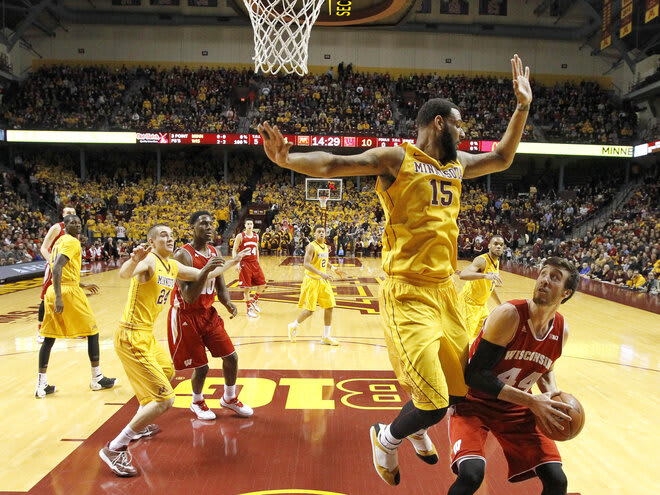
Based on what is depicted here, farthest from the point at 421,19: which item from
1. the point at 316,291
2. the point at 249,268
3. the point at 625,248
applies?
the point at 316,291

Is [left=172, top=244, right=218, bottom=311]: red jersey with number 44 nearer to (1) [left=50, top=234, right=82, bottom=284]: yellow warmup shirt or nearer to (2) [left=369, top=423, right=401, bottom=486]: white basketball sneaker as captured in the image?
(1) [left=50, top=234, right=82, bottom=284]: yellow warmup shirt

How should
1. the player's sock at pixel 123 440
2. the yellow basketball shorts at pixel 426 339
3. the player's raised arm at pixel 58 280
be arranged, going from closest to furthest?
the yellow basketball shorts at pixel 426 339, the player's sock at pixel 123 440, the player's raised arm at pixel 58 280

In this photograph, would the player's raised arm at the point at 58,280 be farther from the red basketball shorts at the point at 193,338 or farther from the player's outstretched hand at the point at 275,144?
the player's outstretched hand at the point at 275,144

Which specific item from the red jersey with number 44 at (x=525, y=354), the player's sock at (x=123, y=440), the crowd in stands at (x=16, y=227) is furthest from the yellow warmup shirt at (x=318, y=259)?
the crowd in stands at (x=16, y=227)

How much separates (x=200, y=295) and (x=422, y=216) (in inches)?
96.6

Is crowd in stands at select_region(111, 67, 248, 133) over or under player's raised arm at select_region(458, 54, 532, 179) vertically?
over

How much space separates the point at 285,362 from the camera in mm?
6133

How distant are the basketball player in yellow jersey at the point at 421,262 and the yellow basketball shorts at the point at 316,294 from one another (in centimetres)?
437

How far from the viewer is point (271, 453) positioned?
369 cm

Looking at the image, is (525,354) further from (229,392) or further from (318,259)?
(318,259)

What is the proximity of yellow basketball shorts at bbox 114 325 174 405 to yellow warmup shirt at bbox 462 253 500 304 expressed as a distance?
375cm

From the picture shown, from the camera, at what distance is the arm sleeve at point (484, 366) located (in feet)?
8.36

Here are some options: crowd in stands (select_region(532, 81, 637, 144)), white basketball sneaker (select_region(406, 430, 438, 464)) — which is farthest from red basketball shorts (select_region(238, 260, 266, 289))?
crowd in stands (select_region(532, 81, 637, 144))

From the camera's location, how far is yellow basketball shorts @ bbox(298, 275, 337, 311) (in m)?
7.21
